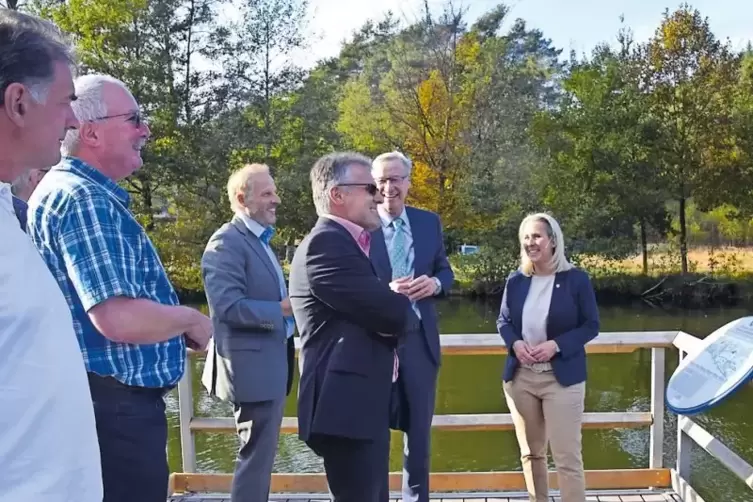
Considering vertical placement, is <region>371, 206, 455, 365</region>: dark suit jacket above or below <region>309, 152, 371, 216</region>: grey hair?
below

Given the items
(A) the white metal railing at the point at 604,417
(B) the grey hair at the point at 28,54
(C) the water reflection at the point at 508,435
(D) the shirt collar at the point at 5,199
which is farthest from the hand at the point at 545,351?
(C) the water reflection at the point at 508,435

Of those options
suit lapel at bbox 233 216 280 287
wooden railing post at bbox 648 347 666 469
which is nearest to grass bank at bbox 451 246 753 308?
wooden railing post at bbox 648 347 666 469

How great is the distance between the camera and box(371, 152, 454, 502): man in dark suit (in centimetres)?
288

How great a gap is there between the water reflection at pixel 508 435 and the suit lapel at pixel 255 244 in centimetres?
363

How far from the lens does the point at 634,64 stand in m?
20.6

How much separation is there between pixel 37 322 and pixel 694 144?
20799 millimetres

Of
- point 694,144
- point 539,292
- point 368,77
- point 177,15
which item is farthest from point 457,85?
point 539,292

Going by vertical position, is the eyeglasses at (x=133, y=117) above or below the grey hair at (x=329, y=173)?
above

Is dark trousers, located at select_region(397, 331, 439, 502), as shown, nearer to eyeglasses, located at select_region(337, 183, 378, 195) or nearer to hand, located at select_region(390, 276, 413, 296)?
hand, located at select_region(390, 276, 413, 296)

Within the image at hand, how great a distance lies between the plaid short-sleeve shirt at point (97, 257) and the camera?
4.99ft

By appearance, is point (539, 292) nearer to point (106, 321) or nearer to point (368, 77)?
point (106, 321)

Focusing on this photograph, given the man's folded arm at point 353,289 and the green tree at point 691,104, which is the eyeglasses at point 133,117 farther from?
the green tree at point 691,104

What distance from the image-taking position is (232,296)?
8.87ft

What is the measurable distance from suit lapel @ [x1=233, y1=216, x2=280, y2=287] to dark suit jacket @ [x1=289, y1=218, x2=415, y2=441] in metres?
0.66
